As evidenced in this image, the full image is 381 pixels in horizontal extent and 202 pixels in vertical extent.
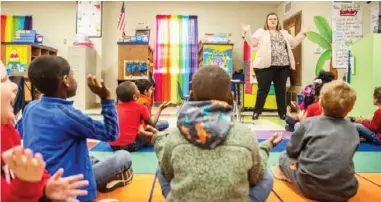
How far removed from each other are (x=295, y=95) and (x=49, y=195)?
20.7ft

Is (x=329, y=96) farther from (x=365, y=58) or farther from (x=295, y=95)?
(x=295, y=95)

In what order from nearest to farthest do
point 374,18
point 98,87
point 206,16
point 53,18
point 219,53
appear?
point 98,87, point 374,18, point 219,53, point 53,18, point 206,16

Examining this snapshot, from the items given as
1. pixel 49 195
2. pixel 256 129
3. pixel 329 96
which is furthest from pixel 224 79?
pixel 256 129

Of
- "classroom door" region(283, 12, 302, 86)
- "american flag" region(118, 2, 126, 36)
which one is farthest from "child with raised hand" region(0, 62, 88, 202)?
"american flag" region(118, 2, 126, 36)

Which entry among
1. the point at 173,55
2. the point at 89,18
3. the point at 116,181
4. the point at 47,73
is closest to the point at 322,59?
the point at 173,55

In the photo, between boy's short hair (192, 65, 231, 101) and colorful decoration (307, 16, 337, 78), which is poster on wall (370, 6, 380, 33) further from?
boy's short hair (192, 65, 231, 101)

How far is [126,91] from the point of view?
2.79m

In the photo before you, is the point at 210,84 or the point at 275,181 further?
the point at 275,181

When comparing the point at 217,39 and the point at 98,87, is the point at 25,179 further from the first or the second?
the point at 217,39

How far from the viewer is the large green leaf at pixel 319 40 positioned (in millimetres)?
6152

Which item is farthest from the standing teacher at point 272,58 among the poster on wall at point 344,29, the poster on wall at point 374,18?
the poster on wall at point 344,29

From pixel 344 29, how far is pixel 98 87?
5526 millimetres

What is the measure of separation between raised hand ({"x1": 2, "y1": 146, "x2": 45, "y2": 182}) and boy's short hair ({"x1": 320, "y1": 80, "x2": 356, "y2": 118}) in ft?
4.47

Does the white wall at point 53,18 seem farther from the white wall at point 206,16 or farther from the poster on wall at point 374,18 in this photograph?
the poster on wall at point 374,18
